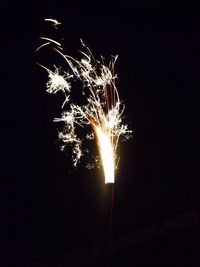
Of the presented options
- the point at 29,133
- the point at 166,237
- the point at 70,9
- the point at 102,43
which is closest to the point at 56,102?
the point at 29,133

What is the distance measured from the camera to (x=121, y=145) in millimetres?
5816

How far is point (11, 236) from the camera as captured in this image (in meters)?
5.48

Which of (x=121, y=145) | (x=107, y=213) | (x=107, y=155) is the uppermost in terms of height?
(x=121, y=145)

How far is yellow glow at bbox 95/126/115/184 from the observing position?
11.9ft

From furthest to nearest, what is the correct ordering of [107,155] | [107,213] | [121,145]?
[121,145] → [107,155] → [107,213]

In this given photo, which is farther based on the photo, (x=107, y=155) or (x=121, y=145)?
(x=121, y=145)

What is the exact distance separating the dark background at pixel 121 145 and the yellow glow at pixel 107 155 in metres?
1.64

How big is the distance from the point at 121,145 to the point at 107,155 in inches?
77.8

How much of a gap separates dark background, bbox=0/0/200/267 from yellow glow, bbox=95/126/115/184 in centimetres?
164

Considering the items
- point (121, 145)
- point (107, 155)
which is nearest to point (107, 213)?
point (107, 155)

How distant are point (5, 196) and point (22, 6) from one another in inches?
140

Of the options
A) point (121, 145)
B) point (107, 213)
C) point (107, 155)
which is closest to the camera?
point (107, 213)

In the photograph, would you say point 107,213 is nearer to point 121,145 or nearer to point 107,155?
point 107,155

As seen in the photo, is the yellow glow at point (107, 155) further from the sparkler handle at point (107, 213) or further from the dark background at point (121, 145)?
the dark background at point (121, 145)
